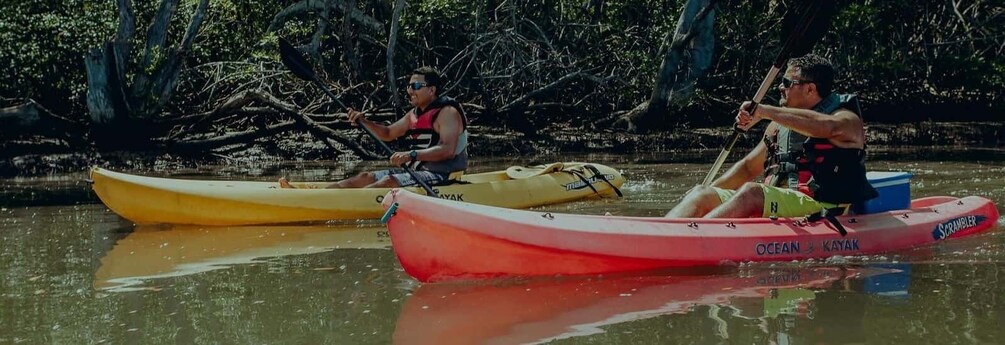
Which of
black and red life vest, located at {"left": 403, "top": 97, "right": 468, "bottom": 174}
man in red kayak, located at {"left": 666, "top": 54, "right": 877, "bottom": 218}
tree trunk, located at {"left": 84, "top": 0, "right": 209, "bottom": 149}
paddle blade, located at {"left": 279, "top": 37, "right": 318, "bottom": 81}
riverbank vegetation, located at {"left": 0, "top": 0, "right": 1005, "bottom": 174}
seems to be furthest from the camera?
riverbank vegetation, located at {"left": 0, "top": 0, "right": 1005, "bottom": 174}

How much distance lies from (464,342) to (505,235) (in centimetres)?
93

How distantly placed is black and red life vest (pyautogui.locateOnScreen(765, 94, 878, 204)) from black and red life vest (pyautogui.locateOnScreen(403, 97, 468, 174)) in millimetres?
2478

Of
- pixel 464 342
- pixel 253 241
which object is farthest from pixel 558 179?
pixel 464 342

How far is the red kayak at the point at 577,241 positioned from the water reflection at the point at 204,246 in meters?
1.36

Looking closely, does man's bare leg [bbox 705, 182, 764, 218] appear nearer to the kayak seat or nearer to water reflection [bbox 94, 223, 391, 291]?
water reflection [bbox 94, 223, 391, 291]

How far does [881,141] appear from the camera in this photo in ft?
45.1

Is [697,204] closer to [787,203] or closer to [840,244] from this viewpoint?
[787,203]

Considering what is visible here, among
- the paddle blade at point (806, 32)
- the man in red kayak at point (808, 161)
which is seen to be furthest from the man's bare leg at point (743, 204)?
the paddle blade at point (806, 32)

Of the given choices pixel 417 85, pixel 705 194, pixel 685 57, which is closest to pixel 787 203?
pixel 705 194

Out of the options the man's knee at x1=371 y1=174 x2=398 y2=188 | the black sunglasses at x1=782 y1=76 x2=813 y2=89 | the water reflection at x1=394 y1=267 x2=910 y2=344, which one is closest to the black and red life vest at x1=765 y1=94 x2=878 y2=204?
the black sunglasses at x1=782 y1=76 x2=813 y2=89

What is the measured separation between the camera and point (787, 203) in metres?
5.74

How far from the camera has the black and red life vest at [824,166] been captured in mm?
5695

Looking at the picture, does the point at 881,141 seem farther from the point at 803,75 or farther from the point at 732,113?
the point at 803,75

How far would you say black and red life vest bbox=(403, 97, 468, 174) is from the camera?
7727mm
